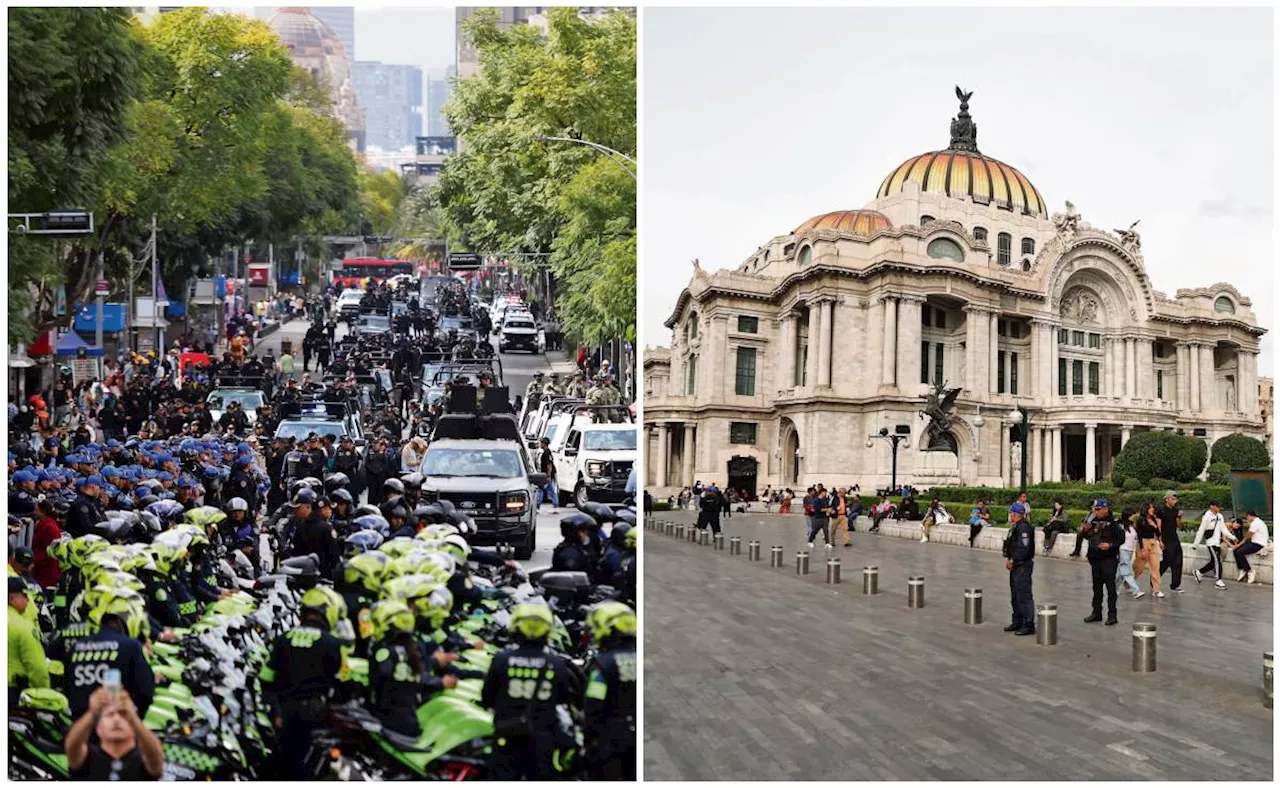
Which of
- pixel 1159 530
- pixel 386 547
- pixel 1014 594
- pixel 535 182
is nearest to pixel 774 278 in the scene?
pixel 1159 530

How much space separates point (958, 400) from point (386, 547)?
41.5 meters

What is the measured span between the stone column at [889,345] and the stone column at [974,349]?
5.38m

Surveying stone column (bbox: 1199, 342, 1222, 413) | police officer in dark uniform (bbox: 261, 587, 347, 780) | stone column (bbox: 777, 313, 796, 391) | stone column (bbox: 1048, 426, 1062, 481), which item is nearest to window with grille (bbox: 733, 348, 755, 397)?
stone column (bbox: 777, 313, 796, 391)

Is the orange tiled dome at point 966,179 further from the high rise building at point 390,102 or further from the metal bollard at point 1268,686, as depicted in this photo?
the high rise building at point 390,102

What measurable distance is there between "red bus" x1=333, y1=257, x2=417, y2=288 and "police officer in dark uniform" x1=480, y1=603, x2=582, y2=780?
11.4 ft

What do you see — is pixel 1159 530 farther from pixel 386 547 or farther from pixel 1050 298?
pixel 1050 298

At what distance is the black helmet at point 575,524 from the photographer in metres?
6.64

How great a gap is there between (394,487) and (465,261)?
2.08 metres

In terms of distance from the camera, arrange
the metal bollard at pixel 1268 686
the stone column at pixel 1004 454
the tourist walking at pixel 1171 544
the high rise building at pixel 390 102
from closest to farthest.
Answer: the high rise building at pixel 390 102 < the metal bollard at pixel 1268 686 < the tourist walking at pixel 1171 544 < the stone column at pixel 1004 454

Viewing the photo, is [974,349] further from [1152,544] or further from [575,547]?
[575,547]

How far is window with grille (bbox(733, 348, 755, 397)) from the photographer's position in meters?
31.4

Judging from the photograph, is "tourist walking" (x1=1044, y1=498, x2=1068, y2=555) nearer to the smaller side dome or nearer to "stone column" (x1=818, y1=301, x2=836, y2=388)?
"stone column" (x1=818, y1=301, x2=836, y2=388)

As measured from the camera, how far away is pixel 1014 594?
11.1 meters

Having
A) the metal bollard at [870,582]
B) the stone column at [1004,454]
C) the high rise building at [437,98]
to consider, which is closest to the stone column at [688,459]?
the metal bollard at [870,582]
